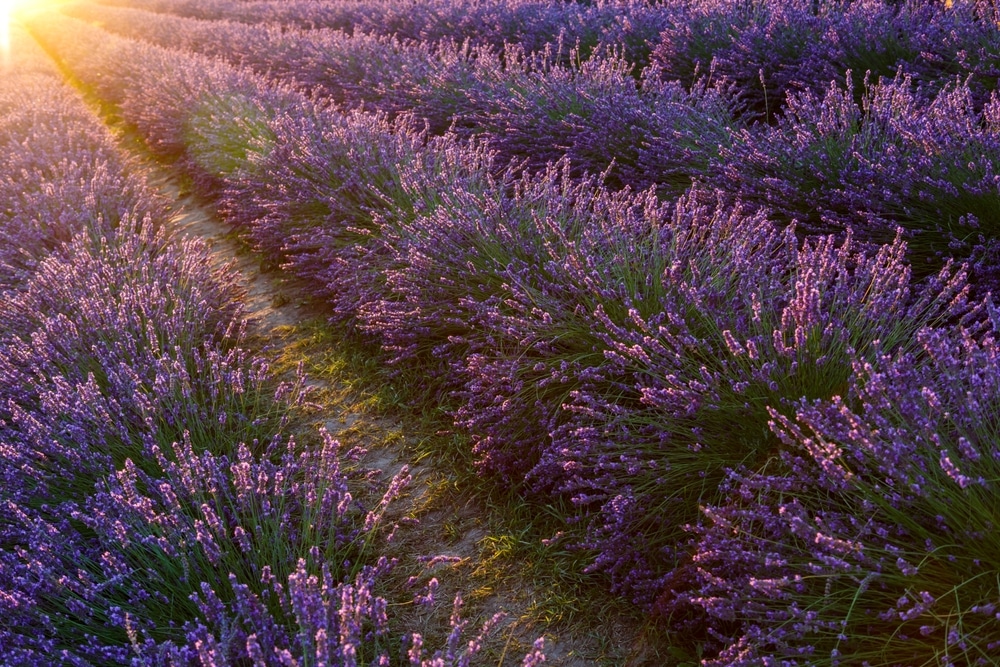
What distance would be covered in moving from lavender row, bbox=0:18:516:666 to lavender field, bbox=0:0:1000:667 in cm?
2

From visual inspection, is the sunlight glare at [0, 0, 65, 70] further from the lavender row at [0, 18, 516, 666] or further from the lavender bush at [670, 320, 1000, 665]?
the lavender bush at [670, 320, 1000, 665]

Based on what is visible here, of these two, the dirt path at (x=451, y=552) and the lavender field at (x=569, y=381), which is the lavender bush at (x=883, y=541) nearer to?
the lavender field at (x=569, y=381)

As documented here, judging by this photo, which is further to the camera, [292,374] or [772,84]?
[772,84]

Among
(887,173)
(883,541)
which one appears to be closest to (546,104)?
(887,173)

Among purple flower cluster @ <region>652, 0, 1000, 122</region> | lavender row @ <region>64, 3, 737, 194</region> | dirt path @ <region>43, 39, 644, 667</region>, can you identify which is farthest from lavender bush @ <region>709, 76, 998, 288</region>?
dirt path @ <region>43, 39, 644, 667</region>

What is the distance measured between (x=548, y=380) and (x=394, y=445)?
88 cm

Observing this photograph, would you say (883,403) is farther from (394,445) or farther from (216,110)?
(216,110)

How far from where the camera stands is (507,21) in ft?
26.3

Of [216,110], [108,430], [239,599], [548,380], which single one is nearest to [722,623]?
[548,380]

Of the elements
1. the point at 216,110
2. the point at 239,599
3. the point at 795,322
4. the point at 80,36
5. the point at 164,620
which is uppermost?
the point at 80,36

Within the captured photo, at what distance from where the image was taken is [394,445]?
305 centimetres

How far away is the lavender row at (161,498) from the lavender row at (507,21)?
4.31 metres

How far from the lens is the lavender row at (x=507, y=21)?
6789mm

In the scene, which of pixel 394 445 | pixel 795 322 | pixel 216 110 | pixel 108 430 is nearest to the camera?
pixel 795 322
